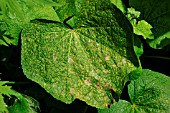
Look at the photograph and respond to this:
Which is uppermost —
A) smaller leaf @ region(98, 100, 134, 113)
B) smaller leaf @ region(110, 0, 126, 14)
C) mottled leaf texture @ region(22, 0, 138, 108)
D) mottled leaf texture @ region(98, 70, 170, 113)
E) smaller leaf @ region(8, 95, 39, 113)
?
smaller leaf @ region(110, 0, 126, 14)

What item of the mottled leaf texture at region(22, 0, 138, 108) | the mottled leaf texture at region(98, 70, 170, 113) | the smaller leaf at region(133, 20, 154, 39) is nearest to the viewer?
the mottled leaf texture at region(22, 0, 138, 108)

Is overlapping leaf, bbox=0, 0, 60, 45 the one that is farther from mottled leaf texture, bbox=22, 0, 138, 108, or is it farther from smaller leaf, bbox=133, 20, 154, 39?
smaller leaf, bbox=133, 20, 154, 39

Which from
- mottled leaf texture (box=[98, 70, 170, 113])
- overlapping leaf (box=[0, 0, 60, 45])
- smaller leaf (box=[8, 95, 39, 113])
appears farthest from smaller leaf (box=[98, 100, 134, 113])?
overlapping leaf (box=[0, 0, 60, 45])

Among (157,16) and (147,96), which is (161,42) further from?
(147,96)

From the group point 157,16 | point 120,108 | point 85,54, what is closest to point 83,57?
point 85,54

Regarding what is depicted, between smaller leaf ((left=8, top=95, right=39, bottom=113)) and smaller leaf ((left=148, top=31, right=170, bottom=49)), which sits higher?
smaller leaf ((left=148, top=31, right=170, bottom=49))

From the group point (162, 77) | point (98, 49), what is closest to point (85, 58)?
point (98, 49)
